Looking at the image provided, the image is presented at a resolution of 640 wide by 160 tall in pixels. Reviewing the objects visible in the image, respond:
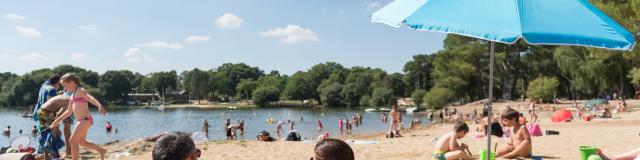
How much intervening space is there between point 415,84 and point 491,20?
90.6 meters

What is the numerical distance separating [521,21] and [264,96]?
109013 millimetres

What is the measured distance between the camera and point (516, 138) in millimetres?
8203

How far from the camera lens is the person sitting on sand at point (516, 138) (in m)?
7.93

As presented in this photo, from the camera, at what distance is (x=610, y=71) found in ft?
144

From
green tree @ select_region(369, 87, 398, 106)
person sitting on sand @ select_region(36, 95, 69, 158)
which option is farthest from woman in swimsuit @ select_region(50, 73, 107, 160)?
green tree @ select_region(369, 87, 398, 106)

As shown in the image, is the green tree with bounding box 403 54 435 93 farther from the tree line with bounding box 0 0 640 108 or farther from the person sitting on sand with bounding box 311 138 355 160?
the person sitting on sand with bounding box 311 138 355 160

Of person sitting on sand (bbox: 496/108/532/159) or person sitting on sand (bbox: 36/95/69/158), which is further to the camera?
person sitting on sand (bbox: 496/108/532/159)

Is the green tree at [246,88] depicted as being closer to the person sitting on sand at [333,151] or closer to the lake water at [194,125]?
Result: the lake water at [194,125]

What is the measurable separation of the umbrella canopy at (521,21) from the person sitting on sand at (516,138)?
13.0 ft

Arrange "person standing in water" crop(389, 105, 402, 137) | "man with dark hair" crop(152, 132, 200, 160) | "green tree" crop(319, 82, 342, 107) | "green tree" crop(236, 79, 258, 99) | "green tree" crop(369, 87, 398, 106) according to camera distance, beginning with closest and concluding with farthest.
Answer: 1. "man with dark hair" crop(152, 132, 200, 160)
2. "person standing in water" crop(389, 105, 402, 137)
3. "green tree" crop(369, 87, 398, 106)
4. "green tree" crop(319, 82, 342, 107)
5. "green tree" crop(236, 79, 258, 99)

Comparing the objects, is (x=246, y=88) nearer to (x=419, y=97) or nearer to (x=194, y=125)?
(x=419, y=97)

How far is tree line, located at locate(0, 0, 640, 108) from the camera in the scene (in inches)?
1769

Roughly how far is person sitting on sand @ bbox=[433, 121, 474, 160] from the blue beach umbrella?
A: 3.94 meters

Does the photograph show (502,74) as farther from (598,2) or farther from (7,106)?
(7,106)
